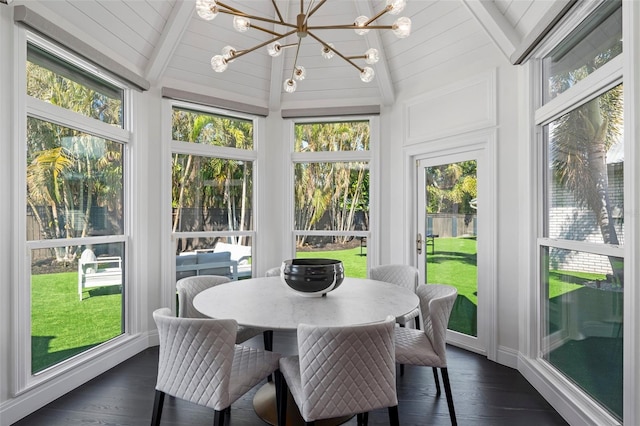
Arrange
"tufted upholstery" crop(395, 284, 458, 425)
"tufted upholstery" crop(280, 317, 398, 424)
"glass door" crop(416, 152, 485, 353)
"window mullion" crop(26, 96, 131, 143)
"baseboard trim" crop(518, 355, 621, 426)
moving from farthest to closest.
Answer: "glass door" crop(416, 152, 485, 353) → "window mullion" crop(26, 96, 131, 143) → "tufted upholstery" crop(395, 284, 458, 425) → "baseboard trim" crop(518, 355, 621, 426) → "tufted upholstery" crop(280, 317, 398, 424)

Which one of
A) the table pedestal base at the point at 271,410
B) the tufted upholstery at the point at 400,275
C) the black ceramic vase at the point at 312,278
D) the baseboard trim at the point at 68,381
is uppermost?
the black ceramic vase at the point at 312,278

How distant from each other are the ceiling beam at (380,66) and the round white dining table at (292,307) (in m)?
2.23

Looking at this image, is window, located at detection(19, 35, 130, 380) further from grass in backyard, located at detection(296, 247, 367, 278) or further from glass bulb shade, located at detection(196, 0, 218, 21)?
grass in backyard, located at detection(296, 247, 367, 278)

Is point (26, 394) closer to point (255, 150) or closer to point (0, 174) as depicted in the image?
point (0, 174)

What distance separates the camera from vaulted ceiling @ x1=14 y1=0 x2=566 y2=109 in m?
2.79

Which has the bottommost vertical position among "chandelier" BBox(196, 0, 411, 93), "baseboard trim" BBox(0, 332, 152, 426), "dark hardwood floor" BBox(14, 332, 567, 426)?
"dark hardwood floor" BBox(14, 332, 567, 426)

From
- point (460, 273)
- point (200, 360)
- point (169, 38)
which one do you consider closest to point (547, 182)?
point (460, 273)

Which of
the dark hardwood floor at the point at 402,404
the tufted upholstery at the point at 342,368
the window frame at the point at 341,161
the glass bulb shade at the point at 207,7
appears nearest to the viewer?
the tufted upholstery at the point at 342,368

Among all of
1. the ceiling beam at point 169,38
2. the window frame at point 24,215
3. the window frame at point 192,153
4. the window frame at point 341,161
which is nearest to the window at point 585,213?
the window frame at point 341,161

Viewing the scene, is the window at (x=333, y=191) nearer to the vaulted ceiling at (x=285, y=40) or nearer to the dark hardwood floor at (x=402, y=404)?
the vaulted ceiling at (x=285, y=40)

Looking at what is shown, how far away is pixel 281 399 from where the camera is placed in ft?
6.15

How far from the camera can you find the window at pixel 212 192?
3734mm

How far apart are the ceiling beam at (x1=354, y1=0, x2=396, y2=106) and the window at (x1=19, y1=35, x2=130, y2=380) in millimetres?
2369

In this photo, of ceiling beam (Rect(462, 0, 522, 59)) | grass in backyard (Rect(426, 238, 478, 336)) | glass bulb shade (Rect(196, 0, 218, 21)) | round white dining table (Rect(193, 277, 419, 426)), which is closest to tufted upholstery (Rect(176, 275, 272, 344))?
round white dining table (Rect(193, 277, 419, 426))
